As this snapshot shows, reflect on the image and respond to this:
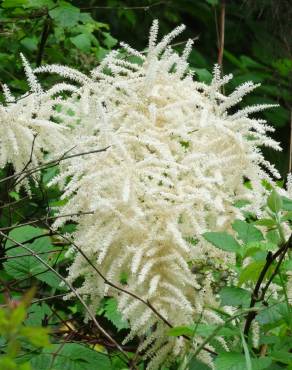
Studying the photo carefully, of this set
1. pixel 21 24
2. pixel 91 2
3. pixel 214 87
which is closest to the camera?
pixel 214 87

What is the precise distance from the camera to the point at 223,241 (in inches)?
76.9

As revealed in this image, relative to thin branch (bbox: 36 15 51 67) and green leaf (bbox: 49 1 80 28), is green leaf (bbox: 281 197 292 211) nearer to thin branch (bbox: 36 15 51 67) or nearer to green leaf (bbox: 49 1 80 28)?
green leaf (bbox: 49 1 80 28)

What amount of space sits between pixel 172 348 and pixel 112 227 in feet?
1.34

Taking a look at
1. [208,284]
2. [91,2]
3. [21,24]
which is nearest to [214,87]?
[208,284]

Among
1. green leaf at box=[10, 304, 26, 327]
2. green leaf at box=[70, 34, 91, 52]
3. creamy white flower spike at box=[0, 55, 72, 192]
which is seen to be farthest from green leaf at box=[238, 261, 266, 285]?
green leaf at box=[70, 34, 91, 52]

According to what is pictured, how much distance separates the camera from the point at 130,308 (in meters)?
1.99

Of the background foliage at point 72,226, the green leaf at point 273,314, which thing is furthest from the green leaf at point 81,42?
the green leaf at point 273,314

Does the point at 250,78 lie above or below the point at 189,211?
below

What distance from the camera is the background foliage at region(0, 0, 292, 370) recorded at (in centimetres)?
191

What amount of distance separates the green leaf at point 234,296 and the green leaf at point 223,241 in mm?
108

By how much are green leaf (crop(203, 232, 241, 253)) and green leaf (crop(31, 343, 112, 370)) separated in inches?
20.4

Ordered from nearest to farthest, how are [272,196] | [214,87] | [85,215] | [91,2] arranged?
[272,196]
[85,215]
[214,87]
[91,2]

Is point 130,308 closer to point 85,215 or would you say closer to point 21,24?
point 85,215

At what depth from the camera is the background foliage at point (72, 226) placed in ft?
6.27
